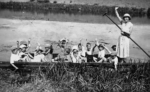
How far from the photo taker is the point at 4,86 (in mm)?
4133

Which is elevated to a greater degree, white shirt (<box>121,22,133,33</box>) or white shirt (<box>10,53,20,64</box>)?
white shirt (<box>121,22,133,33</box>)

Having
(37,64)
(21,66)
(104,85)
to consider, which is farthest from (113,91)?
(21,66)

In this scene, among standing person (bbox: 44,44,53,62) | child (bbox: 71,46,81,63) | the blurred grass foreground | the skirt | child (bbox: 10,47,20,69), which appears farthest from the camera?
standing person (bbox: 44,44,53,62)

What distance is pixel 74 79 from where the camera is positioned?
4250 mm

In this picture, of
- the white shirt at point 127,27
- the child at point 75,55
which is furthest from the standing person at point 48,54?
the white shirt at point 127,27

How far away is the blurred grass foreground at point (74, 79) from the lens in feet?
13.4

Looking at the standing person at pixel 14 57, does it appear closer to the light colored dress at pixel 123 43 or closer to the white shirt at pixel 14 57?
the white shirt at pixel 14 57

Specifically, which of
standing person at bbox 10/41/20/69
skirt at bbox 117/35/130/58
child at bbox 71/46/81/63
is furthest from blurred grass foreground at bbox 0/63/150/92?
skirt at bbox 117/35/130/58

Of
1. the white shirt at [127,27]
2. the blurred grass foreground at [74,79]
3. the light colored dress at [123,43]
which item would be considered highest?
the white shirt at [127,27]

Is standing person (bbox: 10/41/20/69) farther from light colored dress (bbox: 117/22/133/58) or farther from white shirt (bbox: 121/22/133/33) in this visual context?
white shirt (bbox: 121/22/133/33)

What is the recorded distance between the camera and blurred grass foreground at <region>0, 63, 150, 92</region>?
409 cm

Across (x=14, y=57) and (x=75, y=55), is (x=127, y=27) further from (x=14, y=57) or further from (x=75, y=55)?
(x=14, y=57)

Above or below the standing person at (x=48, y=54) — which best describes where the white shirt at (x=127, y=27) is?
above

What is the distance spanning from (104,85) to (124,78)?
24.8 inches
